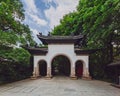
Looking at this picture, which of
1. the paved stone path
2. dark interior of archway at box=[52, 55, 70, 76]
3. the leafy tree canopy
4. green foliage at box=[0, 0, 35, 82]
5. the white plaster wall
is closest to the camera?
A: the paved stone path

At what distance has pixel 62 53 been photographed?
72.0ft

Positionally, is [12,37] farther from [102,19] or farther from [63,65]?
[63,65]

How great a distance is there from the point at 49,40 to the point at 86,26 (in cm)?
509

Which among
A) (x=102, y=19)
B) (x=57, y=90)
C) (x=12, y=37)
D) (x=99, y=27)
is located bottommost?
(x=57, y=90)

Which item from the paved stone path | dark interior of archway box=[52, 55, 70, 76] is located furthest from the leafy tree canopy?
dark interior of archway box=[52, 55, 70, 76]

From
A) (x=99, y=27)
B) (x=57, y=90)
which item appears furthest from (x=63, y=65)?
(x=57, y=90)

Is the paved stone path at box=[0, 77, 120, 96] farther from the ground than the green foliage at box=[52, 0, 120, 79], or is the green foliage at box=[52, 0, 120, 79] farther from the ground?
the green foliage at box=[52, 0, 120, 79]

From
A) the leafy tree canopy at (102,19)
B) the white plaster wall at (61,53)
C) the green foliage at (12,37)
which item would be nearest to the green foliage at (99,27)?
the leafy tree canopy at (102,19)

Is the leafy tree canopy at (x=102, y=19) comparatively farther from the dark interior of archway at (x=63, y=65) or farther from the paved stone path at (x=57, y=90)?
the dark interior of archway at (x=63, y=65)

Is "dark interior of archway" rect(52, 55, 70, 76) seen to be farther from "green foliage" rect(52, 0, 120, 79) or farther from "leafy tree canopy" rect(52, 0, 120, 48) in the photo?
"leafy tree canopy" rect(52, 0, 120, 48)

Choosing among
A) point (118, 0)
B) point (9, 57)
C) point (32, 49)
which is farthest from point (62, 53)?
point (118, 0)

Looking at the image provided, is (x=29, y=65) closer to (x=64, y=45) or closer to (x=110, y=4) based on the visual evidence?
(x=64, y=45)

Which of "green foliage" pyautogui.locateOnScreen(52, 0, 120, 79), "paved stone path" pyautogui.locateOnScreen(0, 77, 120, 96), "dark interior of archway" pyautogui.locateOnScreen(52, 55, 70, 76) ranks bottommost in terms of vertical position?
"paved stone path" pyautogui.locateOnScreen(0, 77, 120, 96)

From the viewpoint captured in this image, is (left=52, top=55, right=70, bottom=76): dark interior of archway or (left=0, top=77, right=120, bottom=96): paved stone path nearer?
(left=0, top=77, right=120, bottom=96): paved stone path
